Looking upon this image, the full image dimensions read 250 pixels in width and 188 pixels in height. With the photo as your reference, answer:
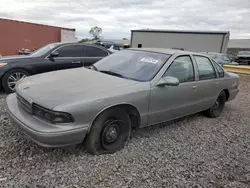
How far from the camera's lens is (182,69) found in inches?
155

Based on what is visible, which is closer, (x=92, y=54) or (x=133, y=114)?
(x=133, y=114)

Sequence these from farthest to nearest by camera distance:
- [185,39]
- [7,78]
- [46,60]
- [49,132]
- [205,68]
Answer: [185,39], [46,60], [7,78], [205,68], [49,132]

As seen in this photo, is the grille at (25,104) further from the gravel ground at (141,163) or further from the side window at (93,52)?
the side window at (93,52)

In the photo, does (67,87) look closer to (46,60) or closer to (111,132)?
(111,132)

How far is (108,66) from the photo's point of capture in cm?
391

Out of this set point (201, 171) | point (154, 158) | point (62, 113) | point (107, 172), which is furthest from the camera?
point (154, 158)

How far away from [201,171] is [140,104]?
122 centimetres

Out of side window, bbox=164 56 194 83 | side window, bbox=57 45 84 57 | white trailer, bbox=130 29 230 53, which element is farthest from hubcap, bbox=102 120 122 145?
white trailer, bbox=130 29 230 53

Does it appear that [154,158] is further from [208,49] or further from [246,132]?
[208,49]

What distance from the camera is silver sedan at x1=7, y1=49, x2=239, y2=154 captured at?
254 centimetres

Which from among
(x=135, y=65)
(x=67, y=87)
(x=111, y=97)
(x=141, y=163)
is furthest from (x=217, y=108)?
(x=67, y=87)

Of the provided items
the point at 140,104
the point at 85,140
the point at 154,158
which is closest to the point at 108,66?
the point at 140,104

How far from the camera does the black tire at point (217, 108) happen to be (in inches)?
194

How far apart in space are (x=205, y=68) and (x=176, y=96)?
123 centimetres
